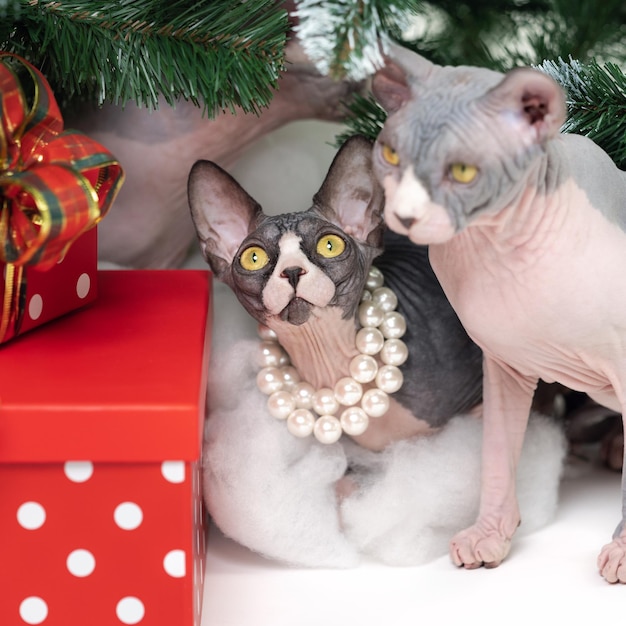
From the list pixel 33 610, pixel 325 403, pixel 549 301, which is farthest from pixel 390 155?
pixel 33 610

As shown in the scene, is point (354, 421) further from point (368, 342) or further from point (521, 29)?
point (521, 29)

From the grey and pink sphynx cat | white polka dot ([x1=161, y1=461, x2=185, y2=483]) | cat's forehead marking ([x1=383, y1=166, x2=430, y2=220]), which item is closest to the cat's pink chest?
the grey and pink sphynx cat

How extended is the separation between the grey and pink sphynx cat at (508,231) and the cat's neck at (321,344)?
10 cm

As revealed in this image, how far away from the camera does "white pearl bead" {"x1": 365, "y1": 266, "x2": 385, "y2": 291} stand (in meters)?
0.71

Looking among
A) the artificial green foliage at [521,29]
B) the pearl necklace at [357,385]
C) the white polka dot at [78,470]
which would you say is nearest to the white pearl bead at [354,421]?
the pearl necklace at [357,385]

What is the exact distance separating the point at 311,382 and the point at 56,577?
0.24 m

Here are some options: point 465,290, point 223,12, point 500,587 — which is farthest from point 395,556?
Result: point 223,12

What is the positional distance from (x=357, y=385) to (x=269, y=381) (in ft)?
0.22

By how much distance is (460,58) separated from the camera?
0.80 metres

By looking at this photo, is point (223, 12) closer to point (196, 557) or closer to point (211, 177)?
point (211, 177)

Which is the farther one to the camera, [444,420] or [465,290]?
[444,420]

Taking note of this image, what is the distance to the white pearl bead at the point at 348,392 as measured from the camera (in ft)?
2.25

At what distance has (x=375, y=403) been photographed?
685mm

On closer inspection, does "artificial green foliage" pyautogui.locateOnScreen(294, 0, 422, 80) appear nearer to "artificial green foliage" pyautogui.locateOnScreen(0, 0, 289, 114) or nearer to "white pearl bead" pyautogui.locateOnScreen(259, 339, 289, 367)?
"artificial green foliage" pyautogui.locateOnScreen(0, 0, 289, 114)
